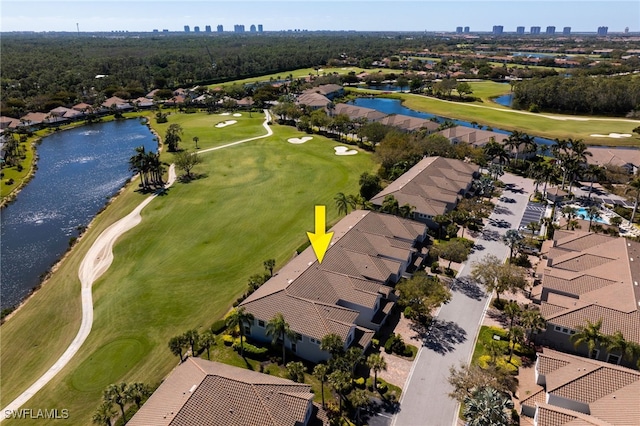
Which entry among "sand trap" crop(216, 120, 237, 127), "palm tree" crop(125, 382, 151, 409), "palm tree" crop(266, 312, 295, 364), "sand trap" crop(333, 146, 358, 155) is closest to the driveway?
"palm tree" crop(266, 312, 295, 364)

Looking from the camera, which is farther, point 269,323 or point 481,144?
point 481,144

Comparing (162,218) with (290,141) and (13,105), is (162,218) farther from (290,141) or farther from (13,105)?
(13,105)

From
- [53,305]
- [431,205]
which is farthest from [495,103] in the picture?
[53,305]

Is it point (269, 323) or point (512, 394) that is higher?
point (269, 323)

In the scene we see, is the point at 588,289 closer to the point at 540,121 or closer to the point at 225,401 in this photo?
the point at 225,401

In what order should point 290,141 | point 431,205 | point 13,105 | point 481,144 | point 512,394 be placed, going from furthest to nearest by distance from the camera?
point 13,105
point 290,141
point 481,144
point 431,205
point 512,394

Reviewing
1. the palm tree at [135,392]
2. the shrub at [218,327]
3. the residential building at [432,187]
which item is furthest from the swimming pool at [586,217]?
the palm tree at [135,392]

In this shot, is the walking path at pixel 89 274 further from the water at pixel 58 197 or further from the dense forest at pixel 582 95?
the dense forest at pixel 582 95
